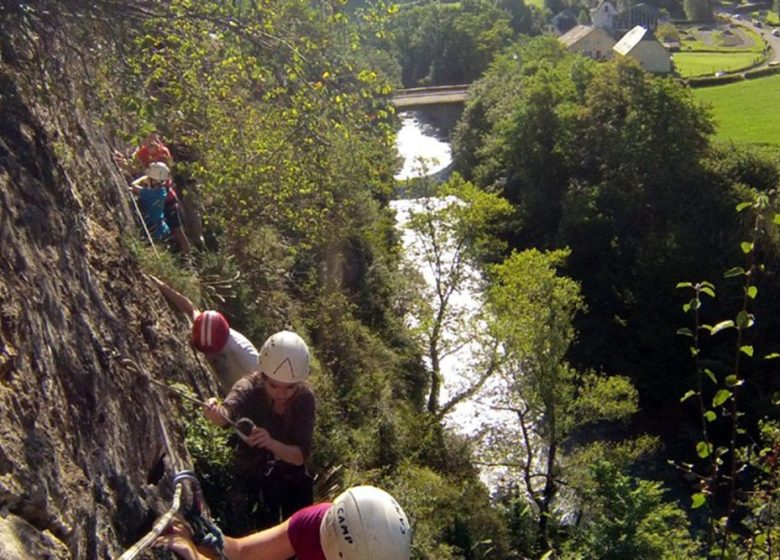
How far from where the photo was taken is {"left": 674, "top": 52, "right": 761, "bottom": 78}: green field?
A: 6212 centimetres

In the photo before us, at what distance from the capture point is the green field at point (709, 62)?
62125 millimetres

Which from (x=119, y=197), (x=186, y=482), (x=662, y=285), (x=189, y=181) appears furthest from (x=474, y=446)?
(x=186, y=482)

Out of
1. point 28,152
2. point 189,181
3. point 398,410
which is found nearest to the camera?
point 28,152

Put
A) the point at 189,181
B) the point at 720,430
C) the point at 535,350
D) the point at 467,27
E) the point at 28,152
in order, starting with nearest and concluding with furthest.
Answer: the point at 28,152, the point at 189,181, the point at 535,350, the point at 720,430, the point at 467,27

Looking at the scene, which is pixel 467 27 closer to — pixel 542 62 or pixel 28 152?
pixel 542 62

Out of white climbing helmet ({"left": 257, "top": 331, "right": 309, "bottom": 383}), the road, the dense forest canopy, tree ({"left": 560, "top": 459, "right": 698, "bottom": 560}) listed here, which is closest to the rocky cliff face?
the dense forest canopy

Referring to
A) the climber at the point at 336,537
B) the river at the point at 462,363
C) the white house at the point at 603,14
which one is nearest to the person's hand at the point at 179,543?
the climber at the point at 336,537

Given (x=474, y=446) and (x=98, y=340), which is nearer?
(x=98, y=340)

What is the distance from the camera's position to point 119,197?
823 cm

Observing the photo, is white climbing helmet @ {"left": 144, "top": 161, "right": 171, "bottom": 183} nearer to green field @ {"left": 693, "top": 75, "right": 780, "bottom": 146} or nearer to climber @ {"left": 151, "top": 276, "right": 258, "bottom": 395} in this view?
climber @ {"left": 151, "top": 276, "right": 258, "bottom": 395}

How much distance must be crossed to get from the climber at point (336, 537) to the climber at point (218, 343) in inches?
128

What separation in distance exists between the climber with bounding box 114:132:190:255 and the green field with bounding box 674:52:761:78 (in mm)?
56551

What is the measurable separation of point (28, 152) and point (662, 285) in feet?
85.6

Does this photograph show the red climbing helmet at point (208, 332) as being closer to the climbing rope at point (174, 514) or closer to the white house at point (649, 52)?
the climbing rope at point (174, 514)
